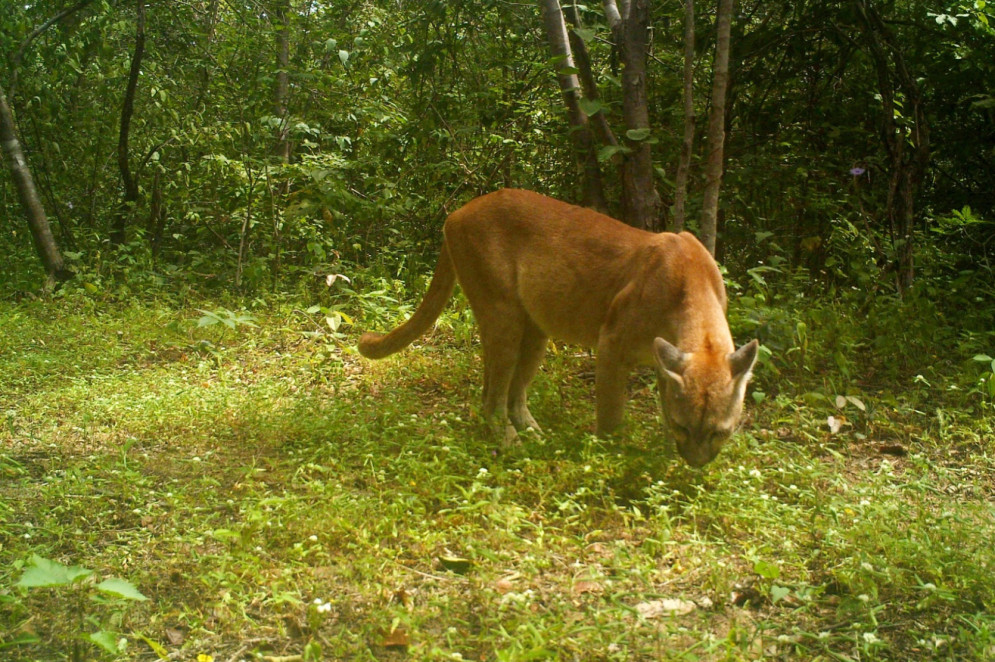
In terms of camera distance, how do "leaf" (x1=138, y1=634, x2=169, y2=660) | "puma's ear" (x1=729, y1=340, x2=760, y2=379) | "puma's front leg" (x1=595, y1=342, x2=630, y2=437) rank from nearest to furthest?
"leaf" (x1=138, y1=634, x2=169, y2=660)
"puma's ear" (x1=729, y1=340, x2=760, y2=379)
"puma's front leg" (x1=595, y1=342, x2=630, y2=437)

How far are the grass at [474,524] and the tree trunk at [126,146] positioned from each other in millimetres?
3496

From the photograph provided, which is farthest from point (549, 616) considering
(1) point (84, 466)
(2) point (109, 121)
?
(2) point (109, 121)

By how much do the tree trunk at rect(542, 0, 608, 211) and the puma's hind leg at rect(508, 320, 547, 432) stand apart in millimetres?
1778

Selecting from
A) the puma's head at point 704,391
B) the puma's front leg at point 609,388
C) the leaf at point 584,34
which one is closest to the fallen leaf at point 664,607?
the puma's head at point 704,391

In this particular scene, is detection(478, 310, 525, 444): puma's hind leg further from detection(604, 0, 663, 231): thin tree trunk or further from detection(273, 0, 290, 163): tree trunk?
detection(273, 0, 290, 163): tree trunk

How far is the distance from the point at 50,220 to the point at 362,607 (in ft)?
26.1

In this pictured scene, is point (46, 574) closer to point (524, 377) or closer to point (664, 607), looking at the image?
point (664, 607)

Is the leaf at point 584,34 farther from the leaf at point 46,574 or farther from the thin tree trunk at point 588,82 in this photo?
the leaf at point 46,574

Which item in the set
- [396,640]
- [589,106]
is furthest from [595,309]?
[396,640]

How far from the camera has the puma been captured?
13.9 ft

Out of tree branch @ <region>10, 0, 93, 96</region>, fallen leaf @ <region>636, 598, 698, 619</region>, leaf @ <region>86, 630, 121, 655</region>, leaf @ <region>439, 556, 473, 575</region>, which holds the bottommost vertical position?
fallen leaf @ <region>636, 598, 698, 619</region>

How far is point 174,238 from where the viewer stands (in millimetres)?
9484

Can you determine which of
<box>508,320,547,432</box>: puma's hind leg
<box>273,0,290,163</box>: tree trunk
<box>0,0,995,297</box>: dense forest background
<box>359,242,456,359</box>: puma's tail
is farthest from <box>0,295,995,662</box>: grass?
<box>273,0,290,163</box>: tree trunk

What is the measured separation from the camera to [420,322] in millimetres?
5488
